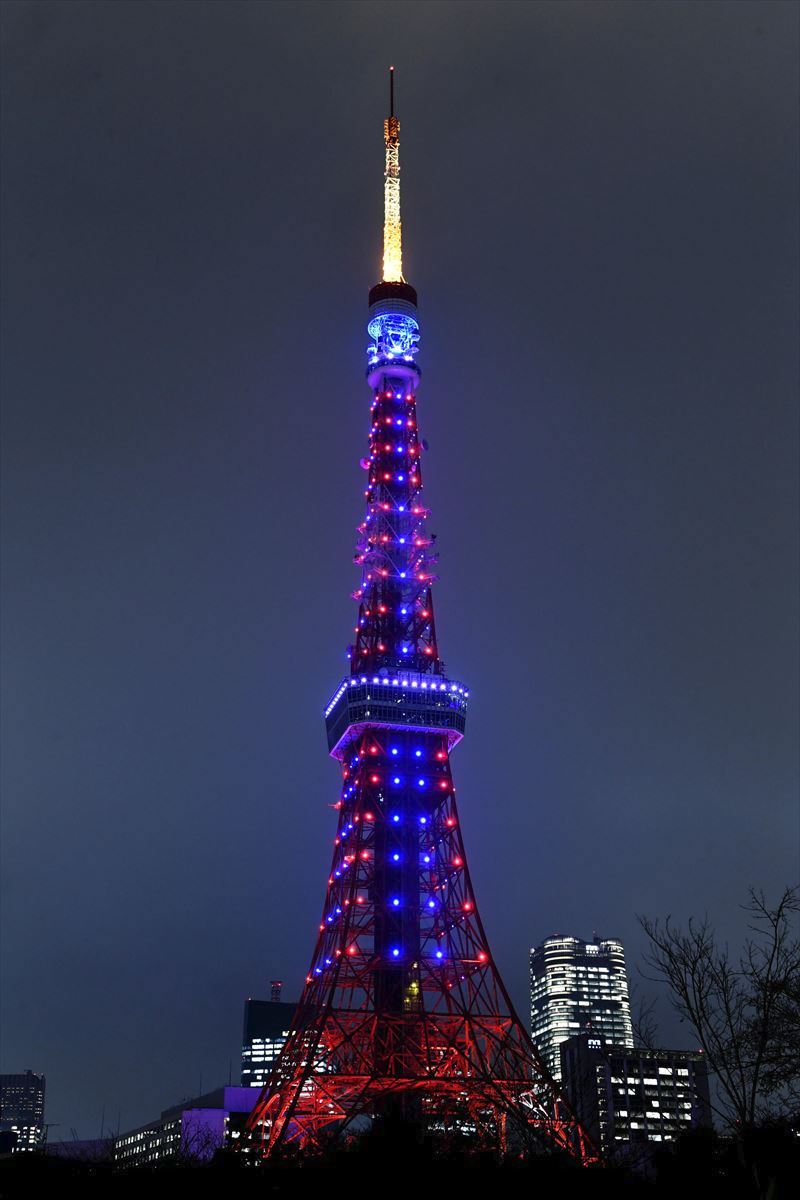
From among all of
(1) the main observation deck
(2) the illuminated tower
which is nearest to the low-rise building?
(2) the illuminated tower

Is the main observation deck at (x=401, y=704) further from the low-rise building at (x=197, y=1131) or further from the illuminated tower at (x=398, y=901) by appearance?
the low-rise building at (x=197, y=1131)

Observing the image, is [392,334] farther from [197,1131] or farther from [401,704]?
[197,1131]

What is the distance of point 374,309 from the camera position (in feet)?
322

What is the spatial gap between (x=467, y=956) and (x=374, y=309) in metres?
54.0

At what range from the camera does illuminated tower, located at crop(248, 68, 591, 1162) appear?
6506 centimetres

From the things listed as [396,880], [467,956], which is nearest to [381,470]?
[396,880]

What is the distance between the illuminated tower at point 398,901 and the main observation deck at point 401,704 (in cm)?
10

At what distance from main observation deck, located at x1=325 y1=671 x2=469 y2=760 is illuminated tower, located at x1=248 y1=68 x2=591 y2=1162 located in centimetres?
10

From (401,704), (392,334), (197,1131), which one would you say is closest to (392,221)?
(392,334)

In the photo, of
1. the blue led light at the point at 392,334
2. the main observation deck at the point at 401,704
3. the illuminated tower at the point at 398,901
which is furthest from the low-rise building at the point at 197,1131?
the blue led light at the point at 392,334

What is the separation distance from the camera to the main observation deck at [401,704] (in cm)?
8044

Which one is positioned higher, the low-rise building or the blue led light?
the blue led light

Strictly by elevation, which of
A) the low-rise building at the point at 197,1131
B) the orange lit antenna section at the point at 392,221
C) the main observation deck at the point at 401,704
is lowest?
the low-rise building at the point at 197,1131

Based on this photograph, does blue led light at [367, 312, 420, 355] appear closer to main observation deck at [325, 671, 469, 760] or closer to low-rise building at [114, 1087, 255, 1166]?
main observation deck at [325, 671, 469, 760]
